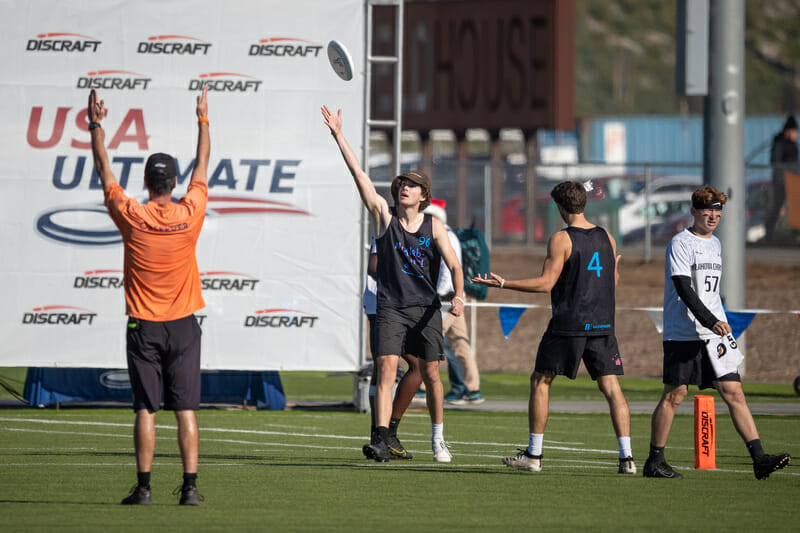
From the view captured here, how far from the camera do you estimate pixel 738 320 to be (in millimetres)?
16125

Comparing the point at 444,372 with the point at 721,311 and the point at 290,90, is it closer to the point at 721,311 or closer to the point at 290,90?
the point at 290,90

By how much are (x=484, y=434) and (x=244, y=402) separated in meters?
3.50

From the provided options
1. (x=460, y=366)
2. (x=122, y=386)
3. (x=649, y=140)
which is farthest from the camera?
(x=649, y=140)

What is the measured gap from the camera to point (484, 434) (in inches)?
539

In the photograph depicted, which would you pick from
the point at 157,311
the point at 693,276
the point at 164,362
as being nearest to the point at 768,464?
the point at 693,276

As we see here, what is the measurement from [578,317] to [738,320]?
6208 millimetres

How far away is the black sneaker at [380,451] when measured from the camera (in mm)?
11156

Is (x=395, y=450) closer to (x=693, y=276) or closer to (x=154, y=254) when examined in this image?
(x=693, y=276)

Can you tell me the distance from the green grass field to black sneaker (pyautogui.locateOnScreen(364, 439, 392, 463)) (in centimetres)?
16

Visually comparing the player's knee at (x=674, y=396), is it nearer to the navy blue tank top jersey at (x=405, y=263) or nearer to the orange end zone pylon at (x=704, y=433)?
the orange end zone pylon at (x=704, y=433)

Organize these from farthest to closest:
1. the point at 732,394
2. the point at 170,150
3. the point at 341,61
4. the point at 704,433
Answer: the point at 170,150 < the point at 341,61 < the point at 704,433 < the point at 732,394

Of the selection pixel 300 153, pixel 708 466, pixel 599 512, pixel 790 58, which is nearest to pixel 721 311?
pixel 708 466

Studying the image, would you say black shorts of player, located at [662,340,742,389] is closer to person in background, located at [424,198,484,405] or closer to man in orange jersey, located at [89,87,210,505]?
man in orange jersey, located at [89,87,210,505]

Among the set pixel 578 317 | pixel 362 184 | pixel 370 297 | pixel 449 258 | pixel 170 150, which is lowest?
pixel 578 317
